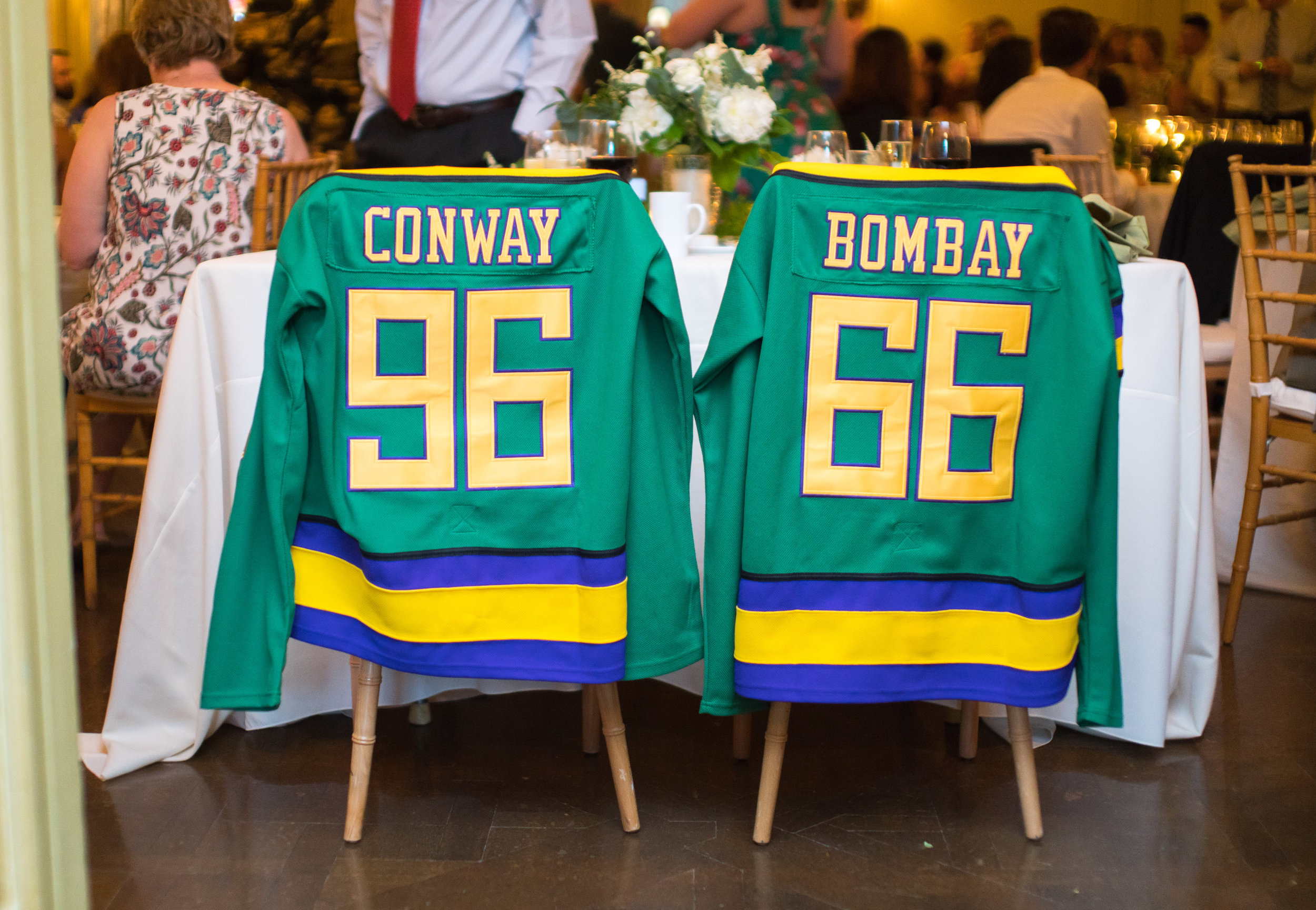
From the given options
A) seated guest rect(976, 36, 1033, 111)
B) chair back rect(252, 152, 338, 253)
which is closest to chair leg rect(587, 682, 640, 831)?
chair back rect(252, 152, 338, 253)

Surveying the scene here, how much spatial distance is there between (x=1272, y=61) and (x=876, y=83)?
9.28 feet

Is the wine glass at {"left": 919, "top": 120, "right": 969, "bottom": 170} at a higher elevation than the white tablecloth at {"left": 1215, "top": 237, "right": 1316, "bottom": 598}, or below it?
higher

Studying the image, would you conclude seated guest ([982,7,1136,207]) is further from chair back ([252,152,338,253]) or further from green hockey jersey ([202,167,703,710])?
green hockey jersey ([202,167,703,710])

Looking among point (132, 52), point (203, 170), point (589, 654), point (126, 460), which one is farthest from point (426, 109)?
point (589, 654)

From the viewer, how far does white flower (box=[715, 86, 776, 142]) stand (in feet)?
5.51

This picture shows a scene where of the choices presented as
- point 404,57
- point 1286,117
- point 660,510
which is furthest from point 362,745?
point 1286,117

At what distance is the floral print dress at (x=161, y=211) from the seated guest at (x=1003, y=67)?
268 cm

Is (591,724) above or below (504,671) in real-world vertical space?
below

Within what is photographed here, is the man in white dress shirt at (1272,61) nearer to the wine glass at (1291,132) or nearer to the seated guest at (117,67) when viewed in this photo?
the wine glass at (1291,132)

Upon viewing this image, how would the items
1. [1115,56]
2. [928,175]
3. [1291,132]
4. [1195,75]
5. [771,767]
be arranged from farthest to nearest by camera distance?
1. [1115,56]
2. [1195,75]
3. [1291,132]
4. [771,767]
5. [928,175]

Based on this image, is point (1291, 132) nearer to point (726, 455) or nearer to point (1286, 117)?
point (1286, 117)

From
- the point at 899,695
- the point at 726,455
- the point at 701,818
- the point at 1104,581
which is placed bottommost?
the point at 701,818

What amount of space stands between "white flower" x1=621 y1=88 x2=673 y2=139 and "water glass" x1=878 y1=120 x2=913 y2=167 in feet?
1.11

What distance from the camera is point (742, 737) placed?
1.73 metres
